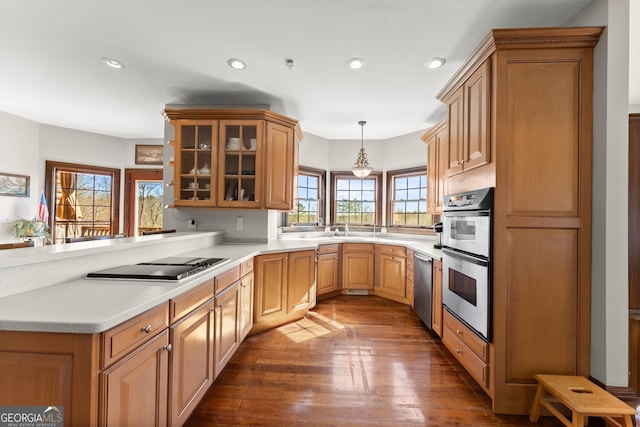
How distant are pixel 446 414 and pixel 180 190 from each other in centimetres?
327

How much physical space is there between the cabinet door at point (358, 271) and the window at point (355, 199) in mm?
948

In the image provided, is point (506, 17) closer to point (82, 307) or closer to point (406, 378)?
point (406, 378)

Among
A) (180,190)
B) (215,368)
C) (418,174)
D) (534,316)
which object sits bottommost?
(215,368)

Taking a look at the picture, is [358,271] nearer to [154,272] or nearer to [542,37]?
[154,272]

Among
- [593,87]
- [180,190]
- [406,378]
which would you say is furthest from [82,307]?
[593,87]

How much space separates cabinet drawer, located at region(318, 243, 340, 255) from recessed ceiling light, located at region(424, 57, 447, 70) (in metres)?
2.56

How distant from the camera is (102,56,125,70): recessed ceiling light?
2.61 meters

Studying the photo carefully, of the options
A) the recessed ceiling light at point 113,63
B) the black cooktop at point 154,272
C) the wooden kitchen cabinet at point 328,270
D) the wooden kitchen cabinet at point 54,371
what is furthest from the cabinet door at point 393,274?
the recessed ceiling light at point 113,63

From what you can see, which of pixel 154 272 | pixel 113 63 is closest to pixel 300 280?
pixel 154 272

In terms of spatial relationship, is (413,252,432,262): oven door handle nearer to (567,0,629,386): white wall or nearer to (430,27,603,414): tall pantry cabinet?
(430,27,603,414): tall pantry cabinet

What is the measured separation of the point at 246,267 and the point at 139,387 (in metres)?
1.42

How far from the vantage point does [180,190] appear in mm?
3295

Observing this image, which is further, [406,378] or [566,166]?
[406,378]

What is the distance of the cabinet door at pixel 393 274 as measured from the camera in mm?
3951
